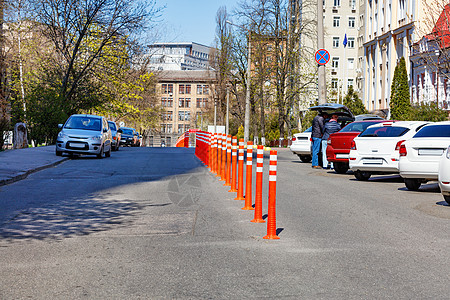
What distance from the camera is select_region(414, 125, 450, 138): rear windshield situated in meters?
14.8

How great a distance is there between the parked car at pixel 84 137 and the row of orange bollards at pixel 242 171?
5.18m

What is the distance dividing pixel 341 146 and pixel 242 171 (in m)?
8.18

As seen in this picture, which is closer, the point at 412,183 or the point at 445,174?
the point at 445,174

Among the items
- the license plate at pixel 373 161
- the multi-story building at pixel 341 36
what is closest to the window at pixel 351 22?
the multi-story building at pixel 341 36

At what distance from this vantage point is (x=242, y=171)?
→ 42.0ft

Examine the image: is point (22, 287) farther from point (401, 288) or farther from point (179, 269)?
point (401, 288)

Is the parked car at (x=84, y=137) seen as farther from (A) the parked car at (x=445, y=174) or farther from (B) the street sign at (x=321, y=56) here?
(A) the parked car at (x=445, y=174)

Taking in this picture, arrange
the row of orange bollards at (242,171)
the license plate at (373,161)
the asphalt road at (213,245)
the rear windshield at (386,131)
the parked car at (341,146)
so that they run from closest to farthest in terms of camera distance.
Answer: the asphalt road at (213,245)
the row of orange bollards at (242,171)
the license plate at (373,161)
the rear windshield at (386,131)
the parked car at (341,146)

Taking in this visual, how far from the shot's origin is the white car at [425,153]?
1454 cm

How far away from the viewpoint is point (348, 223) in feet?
31.8

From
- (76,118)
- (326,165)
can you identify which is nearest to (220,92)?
(76,118)

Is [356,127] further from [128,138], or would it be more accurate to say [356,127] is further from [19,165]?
[128,138]

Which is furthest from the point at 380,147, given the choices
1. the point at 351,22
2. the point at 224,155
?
the point at 351,22

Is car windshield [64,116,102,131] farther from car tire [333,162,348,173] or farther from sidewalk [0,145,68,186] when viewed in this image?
car tire [333,162,348,173]
